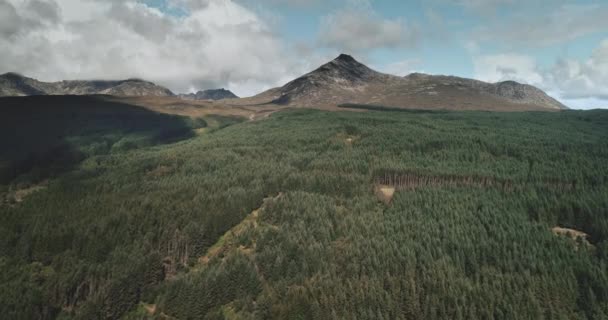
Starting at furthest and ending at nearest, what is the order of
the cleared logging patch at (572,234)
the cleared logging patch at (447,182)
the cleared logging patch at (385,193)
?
the cleared logging patch at (447,182) → the cleared logging patch at (385,193) → the cleared logging patch at (572,234)

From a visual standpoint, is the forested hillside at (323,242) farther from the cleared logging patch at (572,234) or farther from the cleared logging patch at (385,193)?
the cleared logging patch at (385,193)

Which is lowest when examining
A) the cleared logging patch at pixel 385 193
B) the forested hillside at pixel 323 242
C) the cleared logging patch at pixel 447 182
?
the forested hillside at pixel 323 242

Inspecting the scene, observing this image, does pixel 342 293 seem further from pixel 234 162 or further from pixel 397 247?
pixel 234 162

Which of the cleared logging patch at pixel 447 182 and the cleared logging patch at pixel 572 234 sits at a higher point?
the cleared logging patch at pixel 447 182

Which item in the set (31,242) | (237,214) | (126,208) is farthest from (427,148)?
(31,242)

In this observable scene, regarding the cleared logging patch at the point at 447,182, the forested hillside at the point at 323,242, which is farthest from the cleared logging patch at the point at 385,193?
the cleared logging patch at the point at 447,182

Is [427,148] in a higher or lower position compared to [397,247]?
higher

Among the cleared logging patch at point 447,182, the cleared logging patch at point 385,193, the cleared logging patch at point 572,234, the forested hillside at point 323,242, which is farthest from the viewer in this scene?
the cleared logging patch at point 447,182

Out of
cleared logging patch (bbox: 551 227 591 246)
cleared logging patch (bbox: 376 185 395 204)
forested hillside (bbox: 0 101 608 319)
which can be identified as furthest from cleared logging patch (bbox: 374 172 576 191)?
cleared logging patch (bbox: 551 227 591 246)

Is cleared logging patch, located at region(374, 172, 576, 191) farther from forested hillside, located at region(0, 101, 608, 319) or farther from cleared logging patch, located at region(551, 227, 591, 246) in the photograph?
cleared logging patch, located at region(551, 227, 591, 246)
